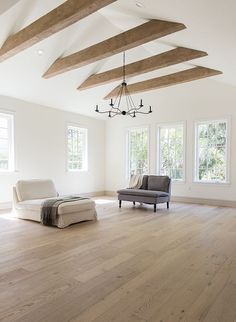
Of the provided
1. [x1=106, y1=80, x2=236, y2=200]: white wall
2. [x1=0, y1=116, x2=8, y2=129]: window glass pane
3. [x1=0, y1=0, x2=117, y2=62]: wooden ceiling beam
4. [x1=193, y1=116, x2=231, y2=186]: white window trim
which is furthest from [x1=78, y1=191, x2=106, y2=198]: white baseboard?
[x1=0, y1=0, x2=117, y2=62]: wooden ceiling beam

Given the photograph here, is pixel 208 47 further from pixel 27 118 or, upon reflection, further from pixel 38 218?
pixel 27 118

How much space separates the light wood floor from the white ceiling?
2647 millimetres

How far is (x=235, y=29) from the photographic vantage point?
3.19m

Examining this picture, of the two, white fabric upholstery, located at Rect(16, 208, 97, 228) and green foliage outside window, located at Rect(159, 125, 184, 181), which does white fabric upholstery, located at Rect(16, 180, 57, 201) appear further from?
green foliage outside window, located at Rect(159, 125, 184, 181)

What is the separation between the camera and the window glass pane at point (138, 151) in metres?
8.43

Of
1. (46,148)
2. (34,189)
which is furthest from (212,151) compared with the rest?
(34,189)

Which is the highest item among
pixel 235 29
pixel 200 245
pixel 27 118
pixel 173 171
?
pixel 235 29

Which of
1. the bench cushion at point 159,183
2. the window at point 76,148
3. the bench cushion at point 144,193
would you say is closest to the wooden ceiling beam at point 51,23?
the window at point 76,148

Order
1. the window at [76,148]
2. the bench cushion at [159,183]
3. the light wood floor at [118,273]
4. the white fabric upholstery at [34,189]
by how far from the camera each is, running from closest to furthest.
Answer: the light wood floor at [118,273], the white fabric upholstery at [34,189], the bench cushion at [159,183], the window at [76,148]

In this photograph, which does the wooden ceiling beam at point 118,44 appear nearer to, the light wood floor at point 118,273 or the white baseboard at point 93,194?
the light wood floor at point 118,273

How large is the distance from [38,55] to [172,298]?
516cm

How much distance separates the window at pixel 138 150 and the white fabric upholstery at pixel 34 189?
12.0 ft

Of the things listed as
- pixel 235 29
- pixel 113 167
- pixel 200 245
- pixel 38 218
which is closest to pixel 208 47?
pixel 235 29

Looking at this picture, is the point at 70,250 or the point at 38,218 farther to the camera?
the point at 38,218
